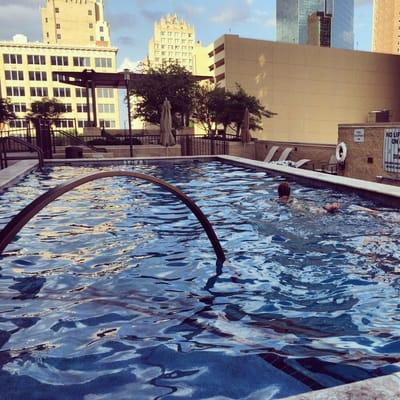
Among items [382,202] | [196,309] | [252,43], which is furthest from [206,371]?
[252,43]

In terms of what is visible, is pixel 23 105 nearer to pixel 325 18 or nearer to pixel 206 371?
pixel 206 371

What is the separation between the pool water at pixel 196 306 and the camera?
9.09 feet

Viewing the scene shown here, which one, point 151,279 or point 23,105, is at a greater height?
point 23,105

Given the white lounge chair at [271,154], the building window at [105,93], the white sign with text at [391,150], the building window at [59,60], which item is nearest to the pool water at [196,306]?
the white sign with text at [391,150]

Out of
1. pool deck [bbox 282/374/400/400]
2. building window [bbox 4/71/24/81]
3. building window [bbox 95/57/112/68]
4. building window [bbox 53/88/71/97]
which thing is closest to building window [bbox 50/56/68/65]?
building window [bbox 53/88/71/97]

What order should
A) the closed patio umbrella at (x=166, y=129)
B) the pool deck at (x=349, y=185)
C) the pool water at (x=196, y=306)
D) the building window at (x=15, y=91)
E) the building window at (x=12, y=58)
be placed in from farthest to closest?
the building window at (x=15, y=91) < the building window at (x=12, y=58) < the closed patio umbrella at (x=166, y=129) < the pool deck at (x=349, y=185) < the pool water at (x=196, y=306)

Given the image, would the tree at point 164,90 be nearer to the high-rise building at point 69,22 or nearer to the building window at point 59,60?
the building window at point 59,60

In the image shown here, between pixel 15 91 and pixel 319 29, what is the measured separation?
400 ft

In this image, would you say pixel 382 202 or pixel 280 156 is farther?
pixel 280 156

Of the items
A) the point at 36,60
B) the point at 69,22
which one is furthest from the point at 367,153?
the point at 69,22

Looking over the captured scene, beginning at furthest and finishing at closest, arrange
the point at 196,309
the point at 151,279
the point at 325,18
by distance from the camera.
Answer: the point at 325,18
the point at 151,279
the point at 196,309

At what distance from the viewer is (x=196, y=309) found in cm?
385

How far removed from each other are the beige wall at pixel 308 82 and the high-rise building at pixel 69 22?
145 feet

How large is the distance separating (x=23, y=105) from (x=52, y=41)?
1264 inches
